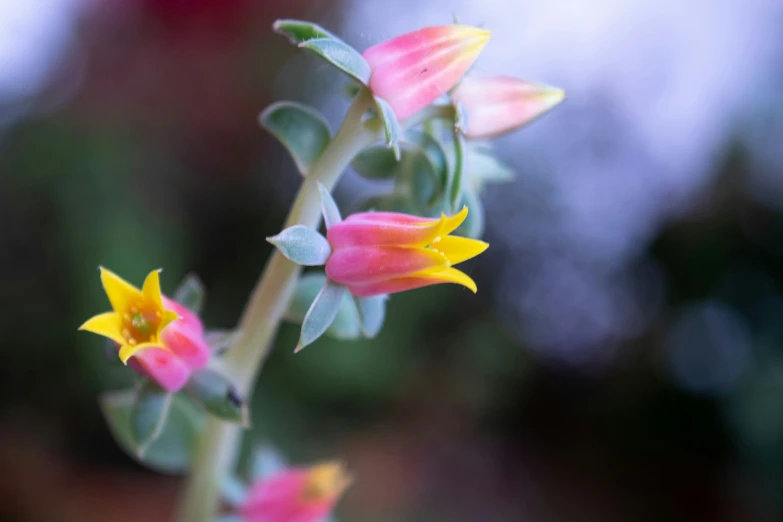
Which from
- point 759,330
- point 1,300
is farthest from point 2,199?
point 759,330

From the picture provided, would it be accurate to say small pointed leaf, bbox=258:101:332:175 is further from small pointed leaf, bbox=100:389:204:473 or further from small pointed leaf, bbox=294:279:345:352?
small pointed leaf, bbox=100:389:204:473

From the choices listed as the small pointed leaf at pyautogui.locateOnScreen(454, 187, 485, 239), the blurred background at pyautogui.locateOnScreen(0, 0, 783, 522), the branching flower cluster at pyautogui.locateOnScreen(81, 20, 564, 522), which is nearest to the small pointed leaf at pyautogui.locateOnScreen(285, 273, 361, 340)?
the branching flower cluster at pyautogui.locateOnScreen(81, 20, 564, 522)

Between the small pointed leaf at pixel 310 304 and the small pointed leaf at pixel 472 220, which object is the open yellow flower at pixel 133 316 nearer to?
the small pointed leaf at pixel 310 304

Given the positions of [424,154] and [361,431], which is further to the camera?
[361,431]

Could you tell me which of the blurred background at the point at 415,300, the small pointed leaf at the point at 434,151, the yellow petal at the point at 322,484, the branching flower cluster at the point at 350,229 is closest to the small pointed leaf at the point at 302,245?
the branching flower cluster at the point at 350,229

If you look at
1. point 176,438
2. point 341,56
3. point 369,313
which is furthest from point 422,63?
point 176,438

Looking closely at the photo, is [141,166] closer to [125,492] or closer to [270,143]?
[270,143]

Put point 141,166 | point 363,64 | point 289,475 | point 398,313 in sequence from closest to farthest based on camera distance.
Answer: point 363,64, point 289,475, point 141,166, point 398,313
